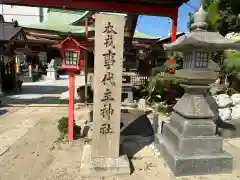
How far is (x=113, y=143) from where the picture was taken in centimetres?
359

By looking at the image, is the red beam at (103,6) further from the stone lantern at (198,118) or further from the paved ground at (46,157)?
the stone lantern at (198,118)

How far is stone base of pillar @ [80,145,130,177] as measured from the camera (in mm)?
3400

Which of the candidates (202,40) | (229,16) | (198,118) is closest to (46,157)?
(198,118)

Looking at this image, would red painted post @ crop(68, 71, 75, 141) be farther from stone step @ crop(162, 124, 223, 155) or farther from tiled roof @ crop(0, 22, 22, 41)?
tiled roof @ crop(0, 22, 22, 41)

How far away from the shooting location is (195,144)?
12.1ft

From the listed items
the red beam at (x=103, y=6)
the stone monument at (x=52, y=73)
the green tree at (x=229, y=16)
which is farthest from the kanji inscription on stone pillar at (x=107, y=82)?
the stone monument at (x=52, y=73)

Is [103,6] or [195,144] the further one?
[103,6]

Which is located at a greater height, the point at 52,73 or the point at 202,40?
the point at 202,40

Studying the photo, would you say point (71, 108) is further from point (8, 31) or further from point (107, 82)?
point (8, 31)

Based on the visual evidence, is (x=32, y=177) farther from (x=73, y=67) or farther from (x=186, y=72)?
(x=186, y=72)

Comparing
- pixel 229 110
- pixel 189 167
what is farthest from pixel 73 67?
pixel 229 110

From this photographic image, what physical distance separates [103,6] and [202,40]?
16.7 ft

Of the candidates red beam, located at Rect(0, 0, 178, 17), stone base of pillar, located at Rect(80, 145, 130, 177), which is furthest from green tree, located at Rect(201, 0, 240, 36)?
stone base of pillar, located at Rect(80, 145, 130, 177)

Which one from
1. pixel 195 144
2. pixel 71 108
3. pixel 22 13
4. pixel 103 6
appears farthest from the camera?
pixel 22 13
